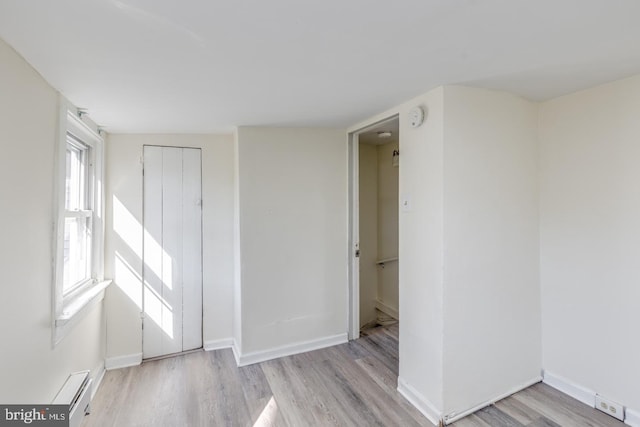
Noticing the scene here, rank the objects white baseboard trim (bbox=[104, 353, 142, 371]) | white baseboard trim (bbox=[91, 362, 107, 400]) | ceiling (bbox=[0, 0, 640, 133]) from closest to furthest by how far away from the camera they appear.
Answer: ceiling (bbox=[0, 0, 640, 133]), white baseboard trim (bbox=[91, 362, 107, 400]), white baseboard trim (bbox=[104, 353, 142, 371])

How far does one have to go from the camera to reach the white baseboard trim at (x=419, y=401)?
189 centimetres

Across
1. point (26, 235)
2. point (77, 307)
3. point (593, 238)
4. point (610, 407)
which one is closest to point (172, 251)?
point (77, 307)

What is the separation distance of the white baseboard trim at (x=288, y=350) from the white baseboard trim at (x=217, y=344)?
0.33 metres

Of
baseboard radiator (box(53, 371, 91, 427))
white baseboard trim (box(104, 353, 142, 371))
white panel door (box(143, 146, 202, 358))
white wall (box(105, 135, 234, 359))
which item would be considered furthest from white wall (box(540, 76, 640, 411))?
white baseboard trim (box(104, 353, 142, 371))

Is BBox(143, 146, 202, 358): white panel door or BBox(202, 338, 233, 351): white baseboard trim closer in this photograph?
BBox(143, 146, 202, 358): white panel door

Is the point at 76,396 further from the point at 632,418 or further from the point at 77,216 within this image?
the point at 632,418

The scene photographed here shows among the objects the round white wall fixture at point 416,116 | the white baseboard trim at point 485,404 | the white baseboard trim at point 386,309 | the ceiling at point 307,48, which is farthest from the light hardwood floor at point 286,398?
the ceiling at point 307,48

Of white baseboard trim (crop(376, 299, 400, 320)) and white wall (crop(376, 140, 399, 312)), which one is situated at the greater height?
white wall (crop(376, 140, 399, 312))

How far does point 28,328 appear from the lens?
4.81 ft

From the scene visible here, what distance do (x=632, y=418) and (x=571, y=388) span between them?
1.07ft

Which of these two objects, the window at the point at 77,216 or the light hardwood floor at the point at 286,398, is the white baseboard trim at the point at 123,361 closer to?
the light hardwood floor at the point at 286,398

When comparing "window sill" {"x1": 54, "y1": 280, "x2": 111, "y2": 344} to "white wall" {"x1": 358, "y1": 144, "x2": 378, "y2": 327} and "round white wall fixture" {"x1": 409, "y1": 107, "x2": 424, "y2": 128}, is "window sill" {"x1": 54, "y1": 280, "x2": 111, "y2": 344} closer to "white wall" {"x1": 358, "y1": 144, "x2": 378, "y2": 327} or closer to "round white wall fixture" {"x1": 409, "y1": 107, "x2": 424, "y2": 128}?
"round white wall fixture" {"x1": 409, "y1": 107, "x2": 424, "y2": 128}

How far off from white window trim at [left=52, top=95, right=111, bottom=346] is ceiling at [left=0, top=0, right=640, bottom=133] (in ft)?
0.73

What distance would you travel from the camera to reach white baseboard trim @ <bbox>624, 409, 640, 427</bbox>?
179 centimetres
